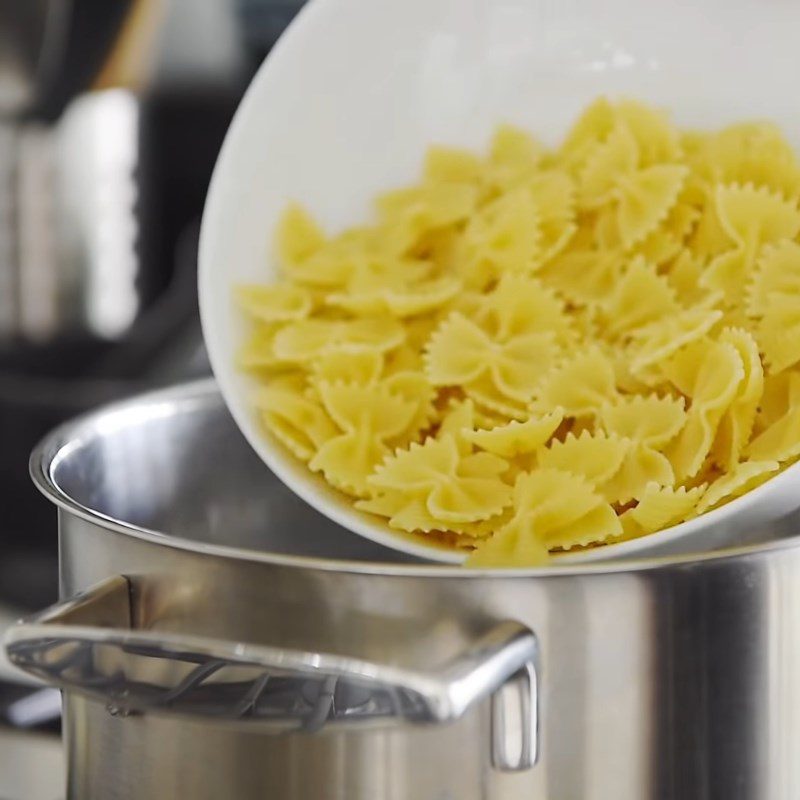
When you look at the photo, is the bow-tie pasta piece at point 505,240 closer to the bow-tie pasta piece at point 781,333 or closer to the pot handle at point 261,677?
the bow-tie pasta piece at point 781,333

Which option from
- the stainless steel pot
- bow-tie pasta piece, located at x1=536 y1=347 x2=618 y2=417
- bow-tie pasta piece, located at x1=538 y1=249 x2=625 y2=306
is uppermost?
bow-tie pasta piece, located at x1=538 y1=249 x2=625 y2=306

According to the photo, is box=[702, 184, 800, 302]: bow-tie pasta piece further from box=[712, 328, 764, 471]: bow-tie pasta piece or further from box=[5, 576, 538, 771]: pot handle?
box=[5, 576, 538, 771]: pot handle

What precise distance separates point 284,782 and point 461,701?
9 cm

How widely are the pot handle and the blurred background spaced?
0.54 m

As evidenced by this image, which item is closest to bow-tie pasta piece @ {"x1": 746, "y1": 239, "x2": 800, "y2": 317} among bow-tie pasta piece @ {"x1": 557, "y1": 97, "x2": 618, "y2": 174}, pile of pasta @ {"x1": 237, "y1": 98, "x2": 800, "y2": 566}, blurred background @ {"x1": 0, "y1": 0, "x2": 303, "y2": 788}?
pile of pasta @ {"x1": 237, "y1": 98, "x2": 800, "y2": 566}

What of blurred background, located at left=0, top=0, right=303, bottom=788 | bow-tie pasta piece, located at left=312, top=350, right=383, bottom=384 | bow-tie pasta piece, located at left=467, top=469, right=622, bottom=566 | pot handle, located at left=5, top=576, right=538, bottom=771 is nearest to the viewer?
pot handle, located at left=5, top=576, right=538, bottom=771

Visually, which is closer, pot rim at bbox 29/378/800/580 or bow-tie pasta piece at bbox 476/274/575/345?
pot rim at bbox 29/378/800/580

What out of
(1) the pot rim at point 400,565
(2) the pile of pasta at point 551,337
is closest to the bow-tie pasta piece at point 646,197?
(2) the pile of pasta at point 551,337

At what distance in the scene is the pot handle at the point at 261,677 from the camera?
346 mm

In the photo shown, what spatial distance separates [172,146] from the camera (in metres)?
1.17

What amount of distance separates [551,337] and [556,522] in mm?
112

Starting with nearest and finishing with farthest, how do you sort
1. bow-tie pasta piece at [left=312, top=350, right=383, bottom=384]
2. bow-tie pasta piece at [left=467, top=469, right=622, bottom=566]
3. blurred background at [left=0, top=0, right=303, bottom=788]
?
1. bow-tie pasta piece at [left=467, top=469, right=622, bottom=566]
2. bow-tie pasta piece at [left=312, top=350, right=383, bottom=384]
3. blurred background at [left=0, top=0, right=303, bottom=788]

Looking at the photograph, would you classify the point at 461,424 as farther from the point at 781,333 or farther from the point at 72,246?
the point at 72,246

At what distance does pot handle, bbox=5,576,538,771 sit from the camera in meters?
0.35
